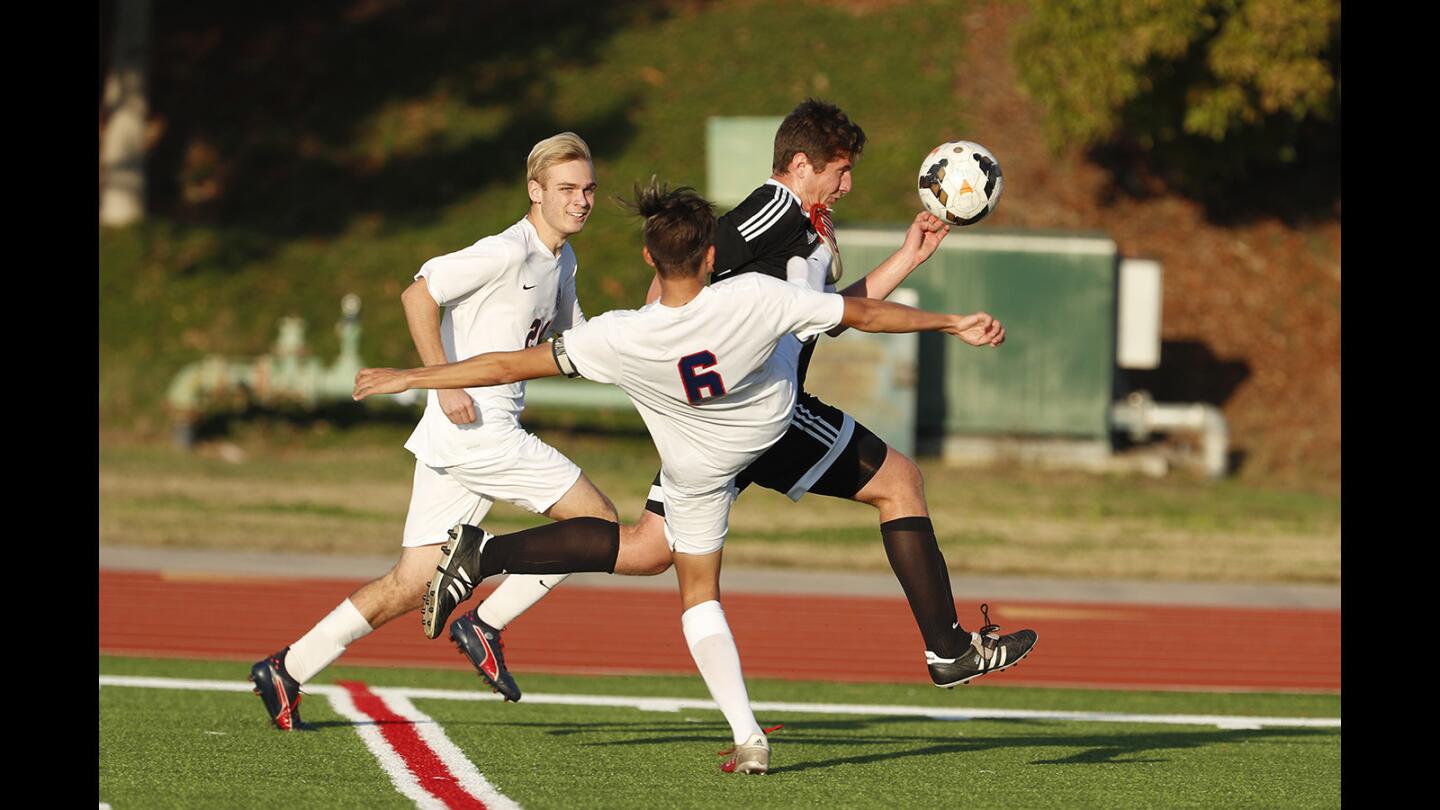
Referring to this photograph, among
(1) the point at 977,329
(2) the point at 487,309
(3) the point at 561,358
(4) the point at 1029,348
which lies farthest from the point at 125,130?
(1) the point at 977,329

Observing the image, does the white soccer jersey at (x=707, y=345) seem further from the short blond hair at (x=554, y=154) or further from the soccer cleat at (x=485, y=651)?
the soccer cleat at (x=485, y=651)

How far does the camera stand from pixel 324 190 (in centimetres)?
2786

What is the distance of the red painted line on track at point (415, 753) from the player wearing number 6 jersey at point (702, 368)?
3.33 feet

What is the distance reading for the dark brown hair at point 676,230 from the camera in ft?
19.7

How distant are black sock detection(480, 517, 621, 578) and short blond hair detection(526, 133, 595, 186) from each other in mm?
1470

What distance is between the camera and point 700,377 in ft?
20.0

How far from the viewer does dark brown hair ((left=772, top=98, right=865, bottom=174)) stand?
6.79 m

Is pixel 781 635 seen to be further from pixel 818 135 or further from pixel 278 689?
pixel 818 135

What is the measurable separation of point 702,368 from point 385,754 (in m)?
2.05

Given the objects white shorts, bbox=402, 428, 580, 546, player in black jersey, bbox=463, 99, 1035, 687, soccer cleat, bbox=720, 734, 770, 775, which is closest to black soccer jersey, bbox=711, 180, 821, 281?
player in black jersey, bbox=463, 99, 1035, 687

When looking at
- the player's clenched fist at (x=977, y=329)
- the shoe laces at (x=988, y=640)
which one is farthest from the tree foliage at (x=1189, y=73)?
the player's clenched fist at (x=977, y=329)

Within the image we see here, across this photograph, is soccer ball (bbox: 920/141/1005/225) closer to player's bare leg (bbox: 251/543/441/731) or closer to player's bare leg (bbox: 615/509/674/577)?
player's bare leg (bbox: 615/509/674/577)

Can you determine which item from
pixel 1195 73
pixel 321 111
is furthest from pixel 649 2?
pixel 1195 73
